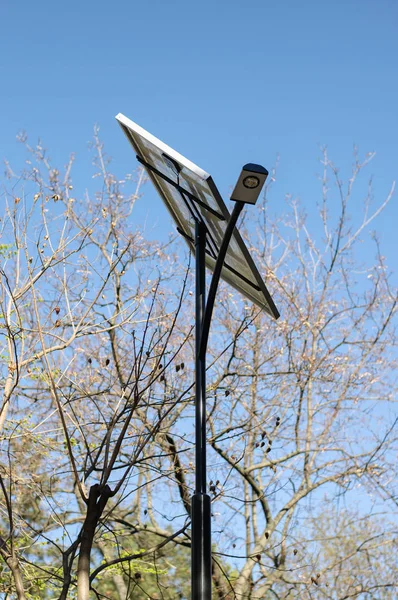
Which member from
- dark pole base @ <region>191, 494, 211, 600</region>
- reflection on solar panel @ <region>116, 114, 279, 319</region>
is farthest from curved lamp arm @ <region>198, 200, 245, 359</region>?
dark pole base @ <region>191, 494, 211, 600</region>

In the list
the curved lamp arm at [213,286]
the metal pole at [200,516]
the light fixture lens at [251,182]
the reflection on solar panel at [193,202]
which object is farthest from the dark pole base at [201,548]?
the light fixture lens at [251,182]

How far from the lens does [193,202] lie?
13.4ft

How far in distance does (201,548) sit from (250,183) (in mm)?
1762

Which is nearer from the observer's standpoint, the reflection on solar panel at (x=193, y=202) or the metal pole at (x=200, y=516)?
the metal pole at (x=200, y=516)

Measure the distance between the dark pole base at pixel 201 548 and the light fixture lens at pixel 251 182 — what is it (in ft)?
5.02

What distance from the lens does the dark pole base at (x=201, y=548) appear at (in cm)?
321

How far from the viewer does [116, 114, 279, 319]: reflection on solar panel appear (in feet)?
12.1

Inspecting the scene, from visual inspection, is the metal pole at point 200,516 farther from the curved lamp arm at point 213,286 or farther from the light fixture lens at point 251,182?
the light fixture lens at point 251,182

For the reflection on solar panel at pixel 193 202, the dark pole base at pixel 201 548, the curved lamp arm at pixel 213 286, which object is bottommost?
the dark pole base at pixel 201 548

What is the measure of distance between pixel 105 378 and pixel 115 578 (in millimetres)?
4244

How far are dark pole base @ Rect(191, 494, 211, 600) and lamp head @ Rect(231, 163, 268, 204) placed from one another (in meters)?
1.48

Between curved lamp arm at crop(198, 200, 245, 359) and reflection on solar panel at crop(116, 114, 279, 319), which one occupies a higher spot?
reflection on solar panel at crop(116, 114, 279, 319)

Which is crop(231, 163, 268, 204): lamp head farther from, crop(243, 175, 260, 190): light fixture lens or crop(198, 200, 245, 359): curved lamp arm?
crop(198, 200, 245, 359): curved lamp arm

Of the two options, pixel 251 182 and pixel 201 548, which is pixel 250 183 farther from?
pixel 201 548
